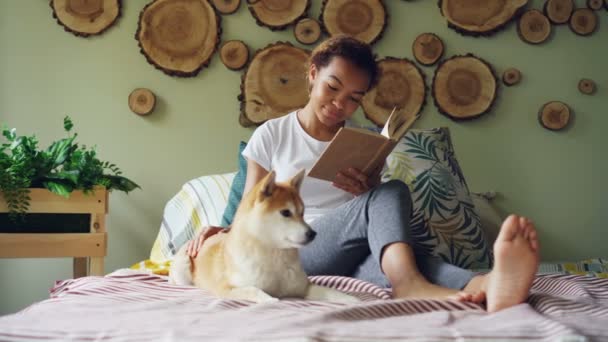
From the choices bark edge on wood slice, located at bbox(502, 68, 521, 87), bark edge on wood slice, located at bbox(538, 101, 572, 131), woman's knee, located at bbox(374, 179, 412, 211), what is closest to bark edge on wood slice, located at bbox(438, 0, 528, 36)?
bark edge on wood slice, located at bbox(502, 68, 521, 87)

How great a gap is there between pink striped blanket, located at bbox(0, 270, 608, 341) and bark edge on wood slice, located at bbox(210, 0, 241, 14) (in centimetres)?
148

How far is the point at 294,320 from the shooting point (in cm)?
76

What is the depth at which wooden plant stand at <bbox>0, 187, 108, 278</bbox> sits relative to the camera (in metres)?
1.74

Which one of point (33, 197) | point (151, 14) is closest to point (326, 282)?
point (33, 197)

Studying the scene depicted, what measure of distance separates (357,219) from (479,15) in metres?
1.51

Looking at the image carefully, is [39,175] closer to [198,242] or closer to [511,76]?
[198,242]

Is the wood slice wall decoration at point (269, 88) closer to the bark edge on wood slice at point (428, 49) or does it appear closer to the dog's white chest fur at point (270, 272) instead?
the bark edge on wood slice at point (428, 49)

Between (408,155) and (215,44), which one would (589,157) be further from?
(215,44)

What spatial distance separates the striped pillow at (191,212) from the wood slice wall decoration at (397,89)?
0.76 m

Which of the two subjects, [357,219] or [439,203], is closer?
[357,219]

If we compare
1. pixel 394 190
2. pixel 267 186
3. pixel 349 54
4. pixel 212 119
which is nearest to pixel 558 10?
pixel 349 54

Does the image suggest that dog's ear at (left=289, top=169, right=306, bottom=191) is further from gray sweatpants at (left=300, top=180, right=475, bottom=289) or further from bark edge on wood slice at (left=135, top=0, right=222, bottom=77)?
bark edge on wood slice at (left=135, top=0, right=222, bottom=77)

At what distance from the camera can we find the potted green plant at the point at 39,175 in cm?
171

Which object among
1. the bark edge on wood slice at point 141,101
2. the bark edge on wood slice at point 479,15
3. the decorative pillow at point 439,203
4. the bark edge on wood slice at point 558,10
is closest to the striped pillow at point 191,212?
the bark edge on wood slice at point 141,101
